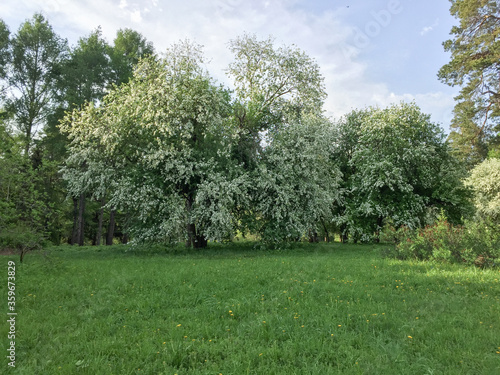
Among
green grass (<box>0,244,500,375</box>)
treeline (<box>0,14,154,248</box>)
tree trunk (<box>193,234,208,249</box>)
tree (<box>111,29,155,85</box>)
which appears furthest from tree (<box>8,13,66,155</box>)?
green grass (<box>0,244,500,375</box>)

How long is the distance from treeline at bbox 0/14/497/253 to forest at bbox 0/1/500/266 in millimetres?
100

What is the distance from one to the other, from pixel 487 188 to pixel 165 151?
103 feet

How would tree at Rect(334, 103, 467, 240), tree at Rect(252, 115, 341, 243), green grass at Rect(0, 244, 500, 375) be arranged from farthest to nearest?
1. tree at Rect(334, 103, 467, 240)
2. tree at Rect(252, 115, 341, 243)
3. green grass at Rect(0, 244, 500, 375)

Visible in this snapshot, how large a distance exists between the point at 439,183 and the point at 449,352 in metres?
24.1

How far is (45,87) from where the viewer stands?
2734 cm

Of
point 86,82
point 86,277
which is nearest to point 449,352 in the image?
point 86,277

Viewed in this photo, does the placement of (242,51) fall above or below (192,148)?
above

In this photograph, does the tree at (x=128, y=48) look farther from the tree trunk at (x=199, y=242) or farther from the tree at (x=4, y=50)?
the tree trunk at (x=199, y=242)

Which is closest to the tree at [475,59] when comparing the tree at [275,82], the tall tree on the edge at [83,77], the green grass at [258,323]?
the tree at [275,82]

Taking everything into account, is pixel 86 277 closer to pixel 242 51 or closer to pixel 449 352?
pixel 449 352

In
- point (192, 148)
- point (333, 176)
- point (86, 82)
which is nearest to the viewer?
point (192, 148)

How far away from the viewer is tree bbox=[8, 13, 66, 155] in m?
26.5

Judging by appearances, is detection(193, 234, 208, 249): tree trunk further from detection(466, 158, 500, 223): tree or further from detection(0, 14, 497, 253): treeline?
detection(466, 158, 500, 223): tree

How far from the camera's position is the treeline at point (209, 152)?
17094 millimetres
